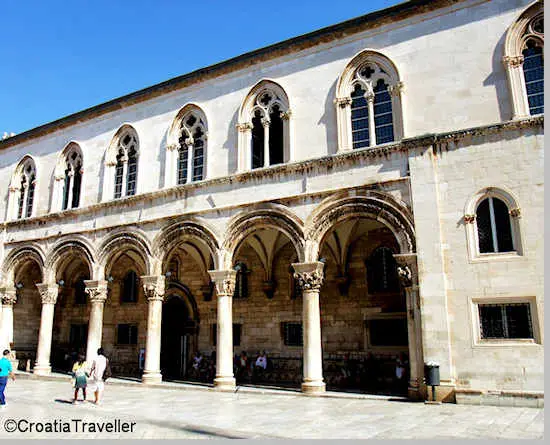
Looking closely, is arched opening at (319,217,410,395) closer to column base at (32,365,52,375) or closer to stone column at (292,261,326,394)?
stone column at (292,261,326,394)

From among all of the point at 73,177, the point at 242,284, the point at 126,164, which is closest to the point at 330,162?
the point at 242,284

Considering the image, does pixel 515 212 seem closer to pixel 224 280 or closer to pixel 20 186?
pixel 224 280

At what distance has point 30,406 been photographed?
12109mm

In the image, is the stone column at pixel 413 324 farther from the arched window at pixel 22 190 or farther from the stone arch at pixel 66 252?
the arched window at pixel 22 190

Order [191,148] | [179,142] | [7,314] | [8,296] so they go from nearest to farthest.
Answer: [191,148] → [179,142] → [7,314] → [8,296]

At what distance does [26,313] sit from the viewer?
2342 cm

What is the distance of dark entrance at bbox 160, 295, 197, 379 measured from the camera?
20375mm

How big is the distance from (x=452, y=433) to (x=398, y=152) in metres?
7.78

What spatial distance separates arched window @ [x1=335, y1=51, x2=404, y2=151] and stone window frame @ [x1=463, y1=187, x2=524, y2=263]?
2992 mm

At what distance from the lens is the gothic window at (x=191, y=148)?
59.4ft

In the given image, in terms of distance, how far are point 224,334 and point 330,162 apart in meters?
6.14

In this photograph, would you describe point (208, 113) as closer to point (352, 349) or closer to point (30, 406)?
point (352, 349)

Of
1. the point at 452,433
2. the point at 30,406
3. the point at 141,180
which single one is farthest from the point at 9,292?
the point at 452,433

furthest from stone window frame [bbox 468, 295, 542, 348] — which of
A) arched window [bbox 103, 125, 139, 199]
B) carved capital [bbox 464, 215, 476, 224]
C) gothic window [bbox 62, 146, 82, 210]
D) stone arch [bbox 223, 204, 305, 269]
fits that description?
gothic window [bbox 62, 146, 82, 210]
